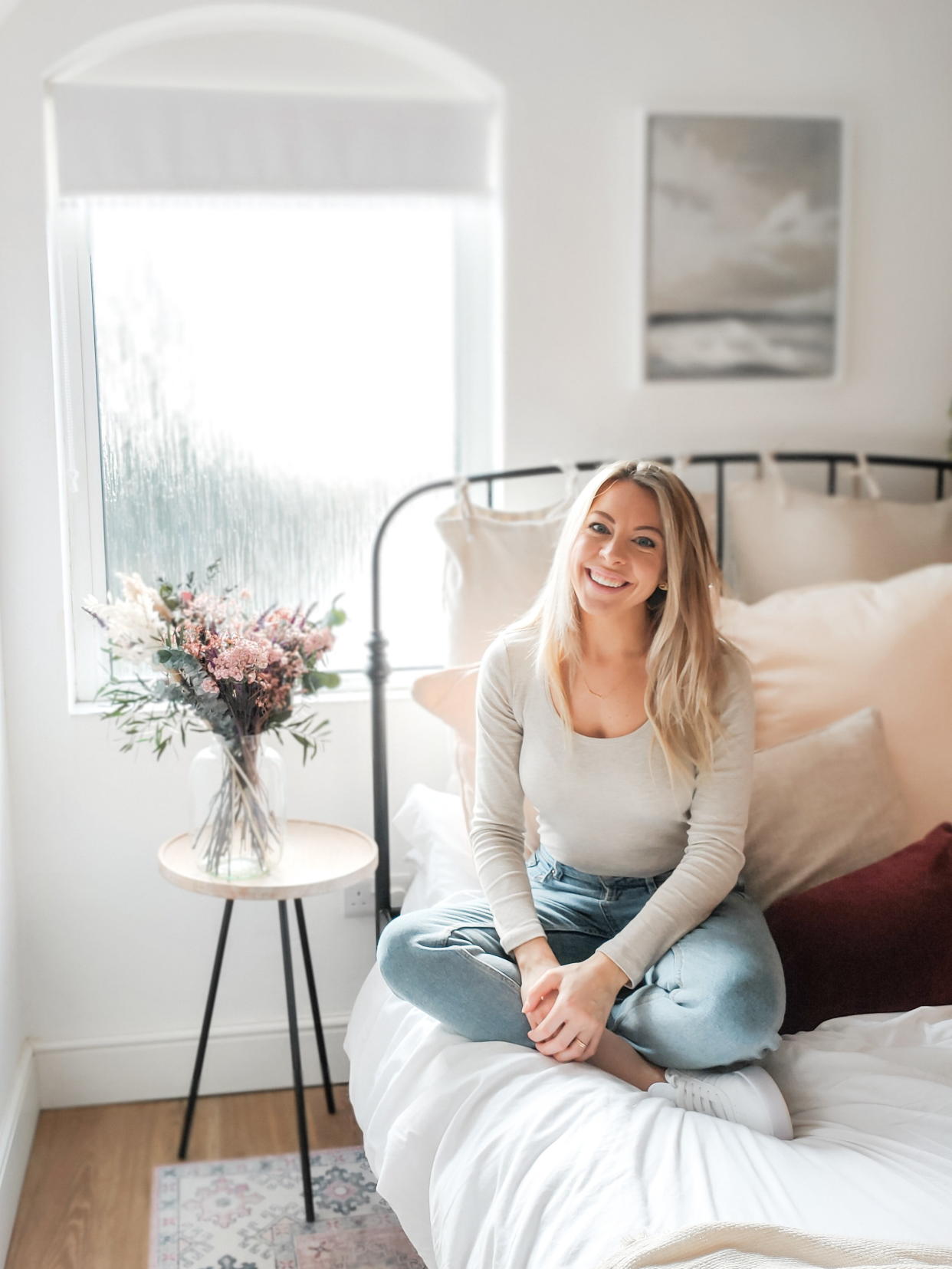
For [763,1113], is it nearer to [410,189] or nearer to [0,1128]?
[0,1128]

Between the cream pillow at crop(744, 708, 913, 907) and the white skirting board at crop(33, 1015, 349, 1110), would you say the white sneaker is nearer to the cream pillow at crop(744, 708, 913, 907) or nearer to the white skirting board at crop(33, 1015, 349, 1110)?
Result: the cream pillow at crop(744, 708, 913, 907)

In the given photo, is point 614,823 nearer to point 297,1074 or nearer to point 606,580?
point 606,580

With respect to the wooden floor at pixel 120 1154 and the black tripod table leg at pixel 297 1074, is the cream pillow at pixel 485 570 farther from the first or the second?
the wooden floor at pixel 120 1154

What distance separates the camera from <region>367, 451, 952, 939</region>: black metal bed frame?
2.23 meters

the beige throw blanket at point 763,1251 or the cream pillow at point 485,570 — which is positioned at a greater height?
the cream pillow at point 485,570

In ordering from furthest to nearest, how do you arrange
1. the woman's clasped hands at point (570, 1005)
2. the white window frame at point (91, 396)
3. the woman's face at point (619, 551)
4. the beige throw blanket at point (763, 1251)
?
1. the white window frame at point (91, 396)
2. the woman's face at point (619, 551)
3. the woman's clasped hands at point (570, 1005)
4. the beige throw blanket at point (763, 1251)

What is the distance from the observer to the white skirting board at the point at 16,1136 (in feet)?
6.20

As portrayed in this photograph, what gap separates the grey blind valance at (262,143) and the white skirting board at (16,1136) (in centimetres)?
167

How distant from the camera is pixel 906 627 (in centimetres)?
204

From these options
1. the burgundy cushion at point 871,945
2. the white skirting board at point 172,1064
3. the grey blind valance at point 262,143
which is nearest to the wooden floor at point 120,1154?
the white skirting board at point 172,1064

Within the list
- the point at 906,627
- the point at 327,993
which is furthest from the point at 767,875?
the point at 327,993

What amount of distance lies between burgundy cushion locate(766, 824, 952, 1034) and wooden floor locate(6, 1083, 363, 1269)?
1020 mm

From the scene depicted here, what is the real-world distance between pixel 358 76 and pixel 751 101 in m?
0.80

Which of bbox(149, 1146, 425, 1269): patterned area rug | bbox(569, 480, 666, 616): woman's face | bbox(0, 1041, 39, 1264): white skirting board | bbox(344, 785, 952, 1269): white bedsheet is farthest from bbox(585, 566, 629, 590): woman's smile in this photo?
bbox(0, 1041, 39, 1264): white skirting board
